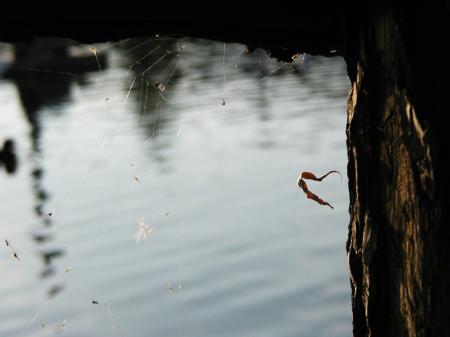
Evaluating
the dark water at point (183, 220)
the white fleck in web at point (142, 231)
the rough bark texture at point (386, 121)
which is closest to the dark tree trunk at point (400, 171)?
the rough bark texture at point (386, 121)

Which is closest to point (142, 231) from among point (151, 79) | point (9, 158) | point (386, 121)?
point (9, 158)

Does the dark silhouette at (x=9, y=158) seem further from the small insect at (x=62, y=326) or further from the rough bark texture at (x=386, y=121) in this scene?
the rough bark texture at (x=386, y=121)

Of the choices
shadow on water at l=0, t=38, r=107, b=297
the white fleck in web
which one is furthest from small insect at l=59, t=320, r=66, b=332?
the white fleck in web

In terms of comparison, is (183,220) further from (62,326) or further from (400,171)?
(400,171)

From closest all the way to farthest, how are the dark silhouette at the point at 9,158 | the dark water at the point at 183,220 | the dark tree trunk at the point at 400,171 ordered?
the dark tree trunk at the point at 400,171 → the dark water at the point at 183,220 → the dark silhouette at the point at 9,158

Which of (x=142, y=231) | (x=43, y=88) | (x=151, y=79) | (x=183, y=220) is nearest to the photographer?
(x=142, y=231)

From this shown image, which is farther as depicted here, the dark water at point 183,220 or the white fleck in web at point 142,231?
the white fleck in web at point 142,231
